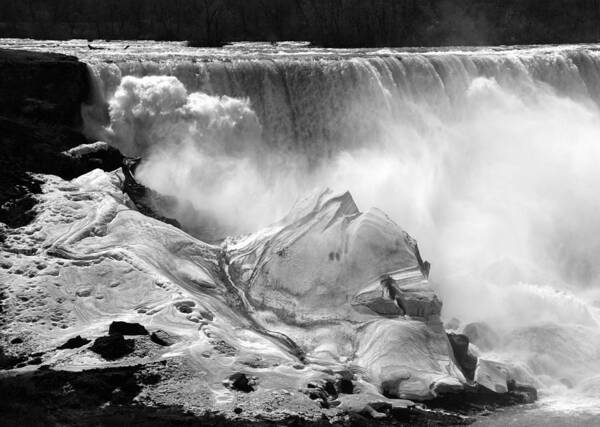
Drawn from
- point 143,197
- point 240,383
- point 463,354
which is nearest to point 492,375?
point 463,354

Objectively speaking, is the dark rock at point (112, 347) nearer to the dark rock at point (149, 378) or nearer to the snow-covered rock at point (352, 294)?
the dark rock at point (149, 378)

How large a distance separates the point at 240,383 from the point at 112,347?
7.15ft

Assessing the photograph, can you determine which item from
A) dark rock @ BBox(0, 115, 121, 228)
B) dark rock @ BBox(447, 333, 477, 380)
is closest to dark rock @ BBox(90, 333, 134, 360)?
dark rock @ BBox(0, 115, 121, 228)

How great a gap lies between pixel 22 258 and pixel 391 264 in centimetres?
689

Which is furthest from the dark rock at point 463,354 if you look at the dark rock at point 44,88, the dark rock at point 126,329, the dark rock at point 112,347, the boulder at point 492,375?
the dark rock at point 44,88

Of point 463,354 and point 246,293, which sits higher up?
point 246,293

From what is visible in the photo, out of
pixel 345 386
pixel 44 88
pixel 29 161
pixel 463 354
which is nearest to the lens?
pixel 345 386

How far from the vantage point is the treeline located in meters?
55.1

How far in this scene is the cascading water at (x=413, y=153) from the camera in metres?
20.3

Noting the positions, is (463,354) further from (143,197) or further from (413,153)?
(413,153)

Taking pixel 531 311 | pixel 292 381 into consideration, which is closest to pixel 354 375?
pixel 292 381

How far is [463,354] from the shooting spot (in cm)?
1568

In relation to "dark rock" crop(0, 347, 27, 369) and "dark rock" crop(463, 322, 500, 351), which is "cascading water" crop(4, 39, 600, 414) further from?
"dark rock" crop(0, 347, 27, 369)

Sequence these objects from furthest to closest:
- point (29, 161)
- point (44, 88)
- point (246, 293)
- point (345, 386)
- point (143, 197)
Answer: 1. point (44, 88)
2. point (143, 197)
3. point (29, 161)
4. point (246, 293)
5. point (345, 386)
